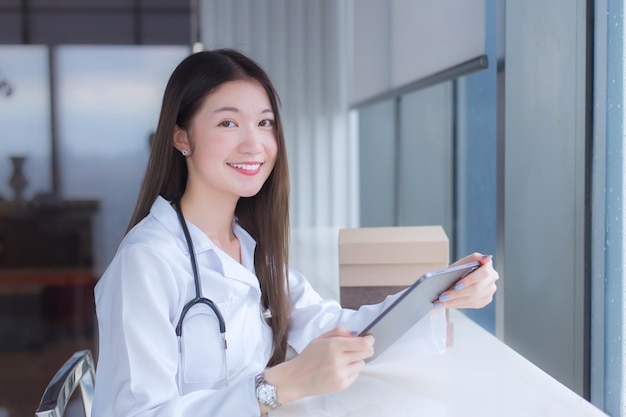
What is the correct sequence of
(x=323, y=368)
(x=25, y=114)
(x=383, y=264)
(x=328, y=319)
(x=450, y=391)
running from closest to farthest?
(x=323, y=368)
(x=450, y=391)
(x=328, y=319)
(x=383, y=264)
(x=25, y=114)

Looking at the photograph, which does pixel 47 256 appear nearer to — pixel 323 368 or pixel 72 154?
pixel 72 154

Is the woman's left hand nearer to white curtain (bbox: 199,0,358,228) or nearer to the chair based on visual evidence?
the chair

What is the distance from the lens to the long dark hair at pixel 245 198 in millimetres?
1259

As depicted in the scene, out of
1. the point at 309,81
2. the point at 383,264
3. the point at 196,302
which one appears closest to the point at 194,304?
the point at 196,302

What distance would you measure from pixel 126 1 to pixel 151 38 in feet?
1.06

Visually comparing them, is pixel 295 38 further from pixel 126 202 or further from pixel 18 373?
pixel 18 373

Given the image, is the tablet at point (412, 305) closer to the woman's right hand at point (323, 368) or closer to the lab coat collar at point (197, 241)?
the woman's right hand at point (323, 368)

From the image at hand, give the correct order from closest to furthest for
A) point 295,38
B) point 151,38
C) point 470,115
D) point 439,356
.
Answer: point 439,356
point 470,115
point 295,38
point 151,38

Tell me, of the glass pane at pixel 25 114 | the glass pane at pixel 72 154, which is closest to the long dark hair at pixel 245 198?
the glass pane at pixel 72 154

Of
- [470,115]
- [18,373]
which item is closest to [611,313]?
[470,115]

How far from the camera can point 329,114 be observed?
509 centimetres

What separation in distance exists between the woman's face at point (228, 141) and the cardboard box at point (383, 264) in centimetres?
46

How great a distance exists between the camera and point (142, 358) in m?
1.02

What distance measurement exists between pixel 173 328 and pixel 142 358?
9cm
